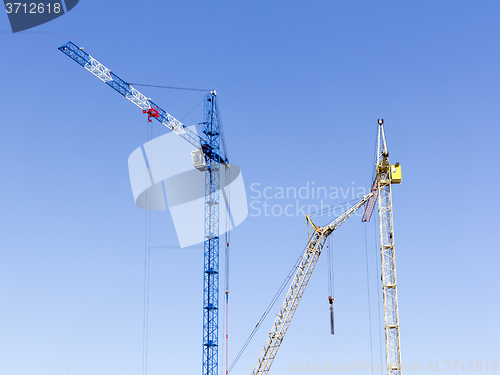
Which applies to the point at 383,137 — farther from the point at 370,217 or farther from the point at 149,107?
the point at 149,107

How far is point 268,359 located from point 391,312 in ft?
90.2

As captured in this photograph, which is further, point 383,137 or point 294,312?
point 294,312

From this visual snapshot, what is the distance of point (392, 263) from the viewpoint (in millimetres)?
106188

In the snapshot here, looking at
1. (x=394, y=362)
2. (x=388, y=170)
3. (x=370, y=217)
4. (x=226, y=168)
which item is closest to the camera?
(x=394, y=362)

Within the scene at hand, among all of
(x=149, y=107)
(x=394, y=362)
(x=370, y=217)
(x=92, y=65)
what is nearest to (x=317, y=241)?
(x=370, y=217)

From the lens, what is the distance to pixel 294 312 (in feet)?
400

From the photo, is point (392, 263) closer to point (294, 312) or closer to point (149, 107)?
point (294, 312)

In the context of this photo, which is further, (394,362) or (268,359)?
(268,359)

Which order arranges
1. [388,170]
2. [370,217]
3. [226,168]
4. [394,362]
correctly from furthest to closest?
[226,168], [370,217], [388,170], [394,362]

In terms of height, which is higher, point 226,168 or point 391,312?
point 226,168

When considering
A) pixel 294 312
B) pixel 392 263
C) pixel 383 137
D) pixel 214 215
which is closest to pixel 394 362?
pixel 392 263

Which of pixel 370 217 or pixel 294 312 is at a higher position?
pixel 370 217

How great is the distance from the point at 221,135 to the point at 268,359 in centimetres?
4807

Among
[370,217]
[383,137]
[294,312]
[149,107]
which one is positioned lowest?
[294,312]
